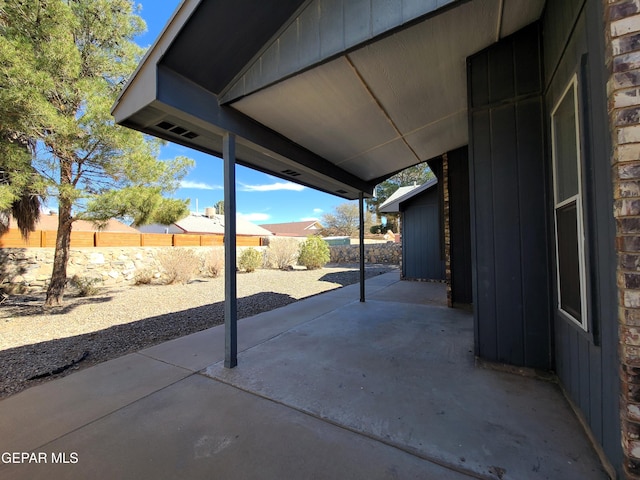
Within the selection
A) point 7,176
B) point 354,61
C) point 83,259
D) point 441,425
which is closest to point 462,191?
point 354,61

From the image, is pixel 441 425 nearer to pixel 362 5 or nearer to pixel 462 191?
pixel 362 5

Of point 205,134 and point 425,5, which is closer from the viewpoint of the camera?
point 425,5

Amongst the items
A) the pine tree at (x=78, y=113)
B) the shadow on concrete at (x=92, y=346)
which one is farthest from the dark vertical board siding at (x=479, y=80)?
the pine tree at (x=78, y=113)

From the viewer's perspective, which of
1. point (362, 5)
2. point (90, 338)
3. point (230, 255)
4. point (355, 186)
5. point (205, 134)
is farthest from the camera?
point (355, 186)

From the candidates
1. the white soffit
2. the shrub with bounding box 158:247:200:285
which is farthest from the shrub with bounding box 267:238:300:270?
the white soffit

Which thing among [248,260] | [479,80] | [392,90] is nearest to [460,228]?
[479,80]

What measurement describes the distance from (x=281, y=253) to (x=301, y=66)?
1219cm

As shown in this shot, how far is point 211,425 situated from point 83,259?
9.08 metres

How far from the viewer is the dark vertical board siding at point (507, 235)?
9.11ft

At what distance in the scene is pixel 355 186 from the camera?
605 centimetres

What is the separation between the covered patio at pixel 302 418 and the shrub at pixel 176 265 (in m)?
6.42

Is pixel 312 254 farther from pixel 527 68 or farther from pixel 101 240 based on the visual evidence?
pixel 527 68

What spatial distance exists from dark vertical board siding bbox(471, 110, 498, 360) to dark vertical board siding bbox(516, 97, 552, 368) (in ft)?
0.84

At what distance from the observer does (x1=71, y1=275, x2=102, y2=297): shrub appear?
7629 millimetres
